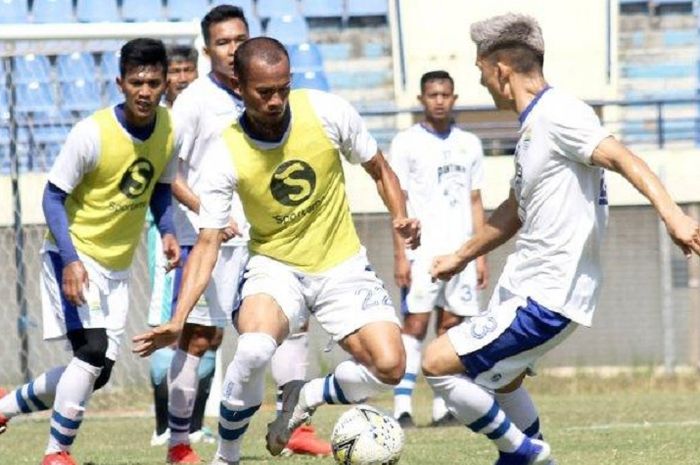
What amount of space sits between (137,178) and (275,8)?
44.7 feet

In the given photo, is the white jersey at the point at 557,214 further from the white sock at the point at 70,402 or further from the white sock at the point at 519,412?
the white sock at the point at 70,402

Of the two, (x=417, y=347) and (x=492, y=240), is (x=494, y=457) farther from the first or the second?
(x=417, y=347)

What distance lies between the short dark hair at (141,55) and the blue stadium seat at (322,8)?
1390 centimetres

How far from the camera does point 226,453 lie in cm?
721

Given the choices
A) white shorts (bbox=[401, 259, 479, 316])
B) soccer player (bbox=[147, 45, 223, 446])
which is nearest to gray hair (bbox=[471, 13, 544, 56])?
soccer player (bbox=[147, 45, 223, 446])

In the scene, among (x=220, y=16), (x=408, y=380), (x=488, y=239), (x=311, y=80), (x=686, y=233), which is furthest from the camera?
(x=311, y=80)

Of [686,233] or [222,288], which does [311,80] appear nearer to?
[222,288]

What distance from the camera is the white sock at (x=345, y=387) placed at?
706 cm

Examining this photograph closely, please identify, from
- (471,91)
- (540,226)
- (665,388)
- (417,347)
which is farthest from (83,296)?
(471,91)

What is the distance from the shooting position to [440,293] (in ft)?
37.4

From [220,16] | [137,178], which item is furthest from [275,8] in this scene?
[137,178]

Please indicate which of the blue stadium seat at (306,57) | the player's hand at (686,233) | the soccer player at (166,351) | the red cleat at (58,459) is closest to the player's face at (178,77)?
the soccer player at (166,351)

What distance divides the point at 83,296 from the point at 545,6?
13.7 meters

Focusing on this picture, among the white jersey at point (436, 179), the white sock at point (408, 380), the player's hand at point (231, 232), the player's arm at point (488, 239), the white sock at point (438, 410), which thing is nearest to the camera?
the player's arm at point (488, 239)
